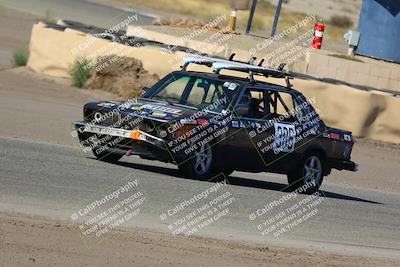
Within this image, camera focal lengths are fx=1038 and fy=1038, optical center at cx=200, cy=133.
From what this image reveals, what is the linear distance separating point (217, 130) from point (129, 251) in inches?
191

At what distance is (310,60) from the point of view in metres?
27.9

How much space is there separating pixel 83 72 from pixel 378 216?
11.1 metres

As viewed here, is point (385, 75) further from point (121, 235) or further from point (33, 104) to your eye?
point (121, 235)

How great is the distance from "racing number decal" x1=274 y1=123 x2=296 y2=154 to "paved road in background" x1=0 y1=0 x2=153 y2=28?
2424 cm

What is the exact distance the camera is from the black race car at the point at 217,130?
12922 mm

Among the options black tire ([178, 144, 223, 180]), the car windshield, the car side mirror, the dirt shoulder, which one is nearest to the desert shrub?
the car windshield

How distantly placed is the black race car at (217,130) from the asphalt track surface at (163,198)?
32 centimetres

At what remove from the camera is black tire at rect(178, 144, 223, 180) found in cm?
1320

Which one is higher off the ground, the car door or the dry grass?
the car door

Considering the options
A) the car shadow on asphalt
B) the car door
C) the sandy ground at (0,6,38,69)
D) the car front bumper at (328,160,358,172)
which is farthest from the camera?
the sandy ground at (0,6,38,69)

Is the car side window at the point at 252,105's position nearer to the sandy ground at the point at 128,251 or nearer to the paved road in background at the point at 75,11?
the sandy ground at the point at 128,251

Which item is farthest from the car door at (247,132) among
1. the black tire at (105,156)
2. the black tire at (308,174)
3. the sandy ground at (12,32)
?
the sandy ground at (12,32)

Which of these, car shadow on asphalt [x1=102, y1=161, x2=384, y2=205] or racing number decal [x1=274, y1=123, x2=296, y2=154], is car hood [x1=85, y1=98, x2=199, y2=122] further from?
racing number decal [x1=274, y1=123, x2=296, y2=154]

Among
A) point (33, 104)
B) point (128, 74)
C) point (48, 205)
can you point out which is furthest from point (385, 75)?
point (48, 205)
